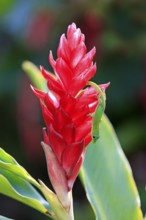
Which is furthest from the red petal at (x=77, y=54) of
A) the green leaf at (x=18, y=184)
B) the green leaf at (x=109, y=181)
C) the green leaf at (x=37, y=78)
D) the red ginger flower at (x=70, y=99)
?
the green leaf at (x=37, y=78)

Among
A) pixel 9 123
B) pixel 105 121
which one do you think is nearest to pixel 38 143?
pixel 9 123

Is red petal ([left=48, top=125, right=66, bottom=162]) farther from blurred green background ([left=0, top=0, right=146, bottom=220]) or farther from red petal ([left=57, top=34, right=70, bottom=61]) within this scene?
blurred green background ([left=0, top=0, right=146, bottom=220])

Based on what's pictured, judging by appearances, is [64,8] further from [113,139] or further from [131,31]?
[113,139]

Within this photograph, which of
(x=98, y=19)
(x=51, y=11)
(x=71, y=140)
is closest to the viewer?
(x=71, y=140)

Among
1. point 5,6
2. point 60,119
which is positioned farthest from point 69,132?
point 5,6

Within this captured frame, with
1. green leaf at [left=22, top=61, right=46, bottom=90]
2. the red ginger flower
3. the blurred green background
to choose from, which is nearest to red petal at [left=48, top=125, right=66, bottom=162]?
the red ginger flower

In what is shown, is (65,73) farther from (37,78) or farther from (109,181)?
(37,78)

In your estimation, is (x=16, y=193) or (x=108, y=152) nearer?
(x=16, y=193)
